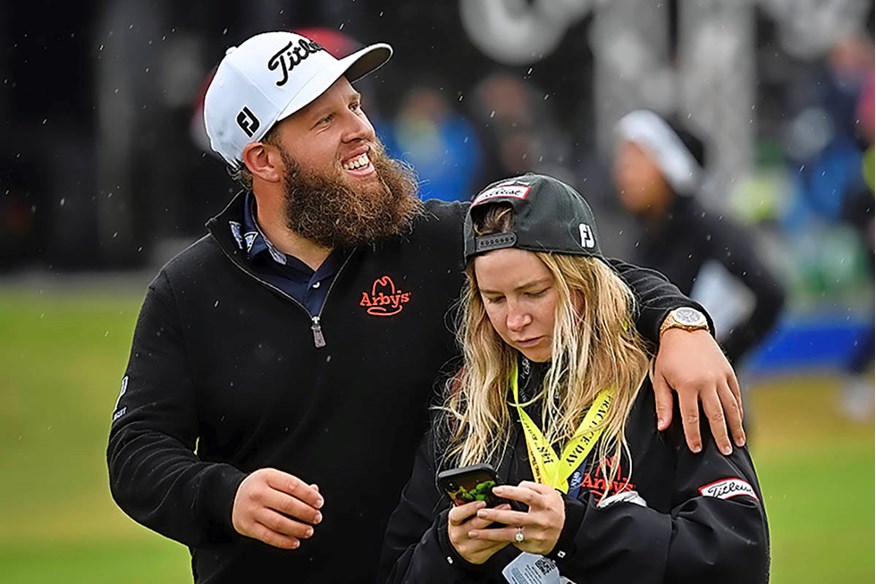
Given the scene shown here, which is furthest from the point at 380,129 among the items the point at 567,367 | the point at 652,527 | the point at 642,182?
the point at 652,527

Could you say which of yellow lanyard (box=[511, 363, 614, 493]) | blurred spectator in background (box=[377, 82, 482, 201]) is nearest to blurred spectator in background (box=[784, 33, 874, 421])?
blurred spectator in background (box=[377, 82, 482, 201])

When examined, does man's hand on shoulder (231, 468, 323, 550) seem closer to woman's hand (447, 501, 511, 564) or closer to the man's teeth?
woman's hand (447, 501, 511, 564)

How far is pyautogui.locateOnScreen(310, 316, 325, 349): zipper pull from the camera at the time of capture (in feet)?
14.2

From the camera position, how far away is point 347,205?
4410 millimetres

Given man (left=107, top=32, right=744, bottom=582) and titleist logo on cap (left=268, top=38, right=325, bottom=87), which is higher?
titleist logo on cap (left=268, top=38, right=325, bottom=87)

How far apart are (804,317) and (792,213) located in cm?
185

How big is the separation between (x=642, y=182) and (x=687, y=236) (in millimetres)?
350

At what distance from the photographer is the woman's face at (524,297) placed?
392 centimetres

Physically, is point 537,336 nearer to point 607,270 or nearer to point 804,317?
point 607,270

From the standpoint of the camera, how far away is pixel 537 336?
3.93 metres

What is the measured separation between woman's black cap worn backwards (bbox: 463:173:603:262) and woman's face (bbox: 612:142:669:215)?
377cm

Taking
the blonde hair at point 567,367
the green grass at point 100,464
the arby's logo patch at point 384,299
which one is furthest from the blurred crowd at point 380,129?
the blonde hair at point 567,367

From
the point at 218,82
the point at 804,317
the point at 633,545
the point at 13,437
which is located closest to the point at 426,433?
the point at 633,545

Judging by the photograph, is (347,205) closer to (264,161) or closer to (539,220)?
(264,161)
